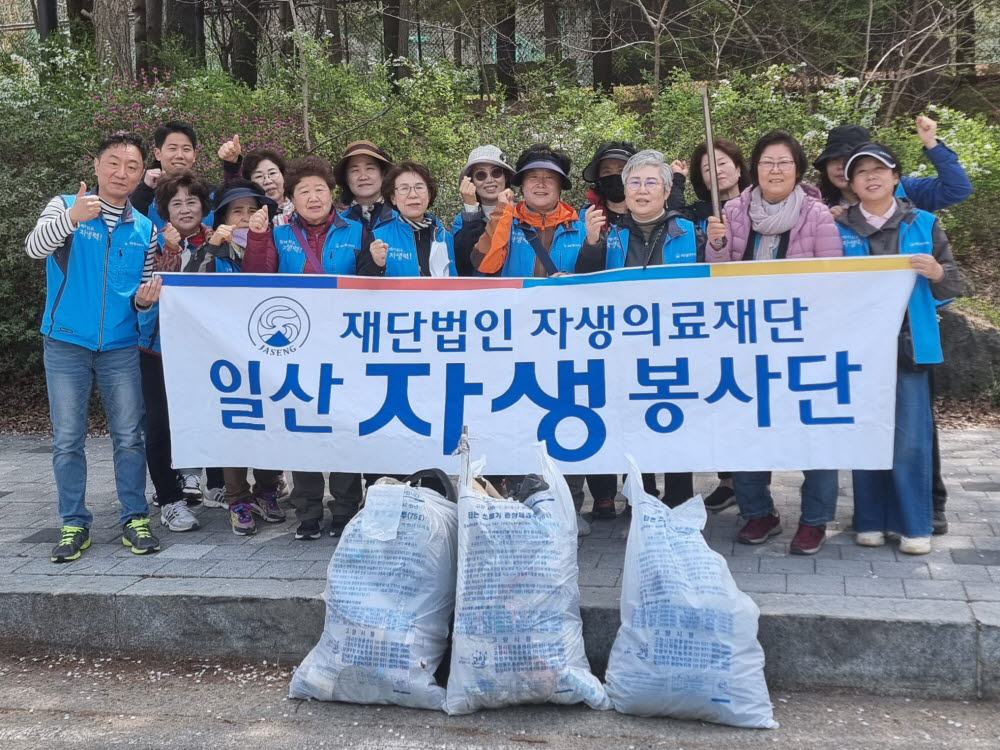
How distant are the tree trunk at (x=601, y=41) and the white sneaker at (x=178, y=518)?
10849mm

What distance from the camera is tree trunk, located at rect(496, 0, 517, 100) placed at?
1444cm

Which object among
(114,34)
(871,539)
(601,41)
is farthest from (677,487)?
Result: (601,41)

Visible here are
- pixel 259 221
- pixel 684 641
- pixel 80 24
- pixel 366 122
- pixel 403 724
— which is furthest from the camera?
pixel 80 24

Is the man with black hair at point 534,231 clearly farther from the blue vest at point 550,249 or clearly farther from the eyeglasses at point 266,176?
the eyeglasses at point 266,176

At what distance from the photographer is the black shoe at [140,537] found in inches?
185

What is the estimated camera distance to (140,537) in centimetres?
474

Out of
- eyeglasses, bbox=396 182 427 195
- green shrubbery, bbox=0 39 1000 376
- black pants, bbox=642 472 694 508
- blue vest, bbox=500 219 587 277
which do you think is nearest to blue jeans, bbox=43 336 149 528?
eyeglasses, bbox=396 182 427 195

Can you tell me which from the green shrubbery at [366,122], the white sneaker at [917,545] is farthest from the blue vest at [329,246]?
the green shrubbery at [366,122]

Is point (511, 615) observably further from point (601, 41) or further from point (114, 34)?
point (601, 41)

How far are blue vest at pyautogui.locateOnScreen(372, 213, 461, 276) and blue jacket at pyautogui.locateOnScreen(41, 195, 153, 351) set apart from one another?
1.19 m

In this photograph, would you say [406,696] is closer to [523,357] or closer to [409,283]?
[523,357]

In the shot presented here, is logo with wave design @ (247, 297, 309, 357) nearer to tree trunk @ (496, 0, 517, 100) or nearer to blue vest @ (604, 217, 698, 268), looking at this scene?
blue vest @ (604, 217, 698, 268)

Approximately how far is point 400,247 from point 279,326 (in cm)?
70

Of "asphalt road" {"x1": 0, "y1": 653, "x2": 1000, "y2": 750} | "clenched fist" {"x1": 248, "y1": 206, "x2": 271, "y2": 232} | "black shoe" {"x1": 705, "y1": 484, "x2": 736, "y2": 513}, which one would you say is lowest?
"asphalt road" {"x1": 0, "y1": 653, "x2": 1000, "y2": 750}
